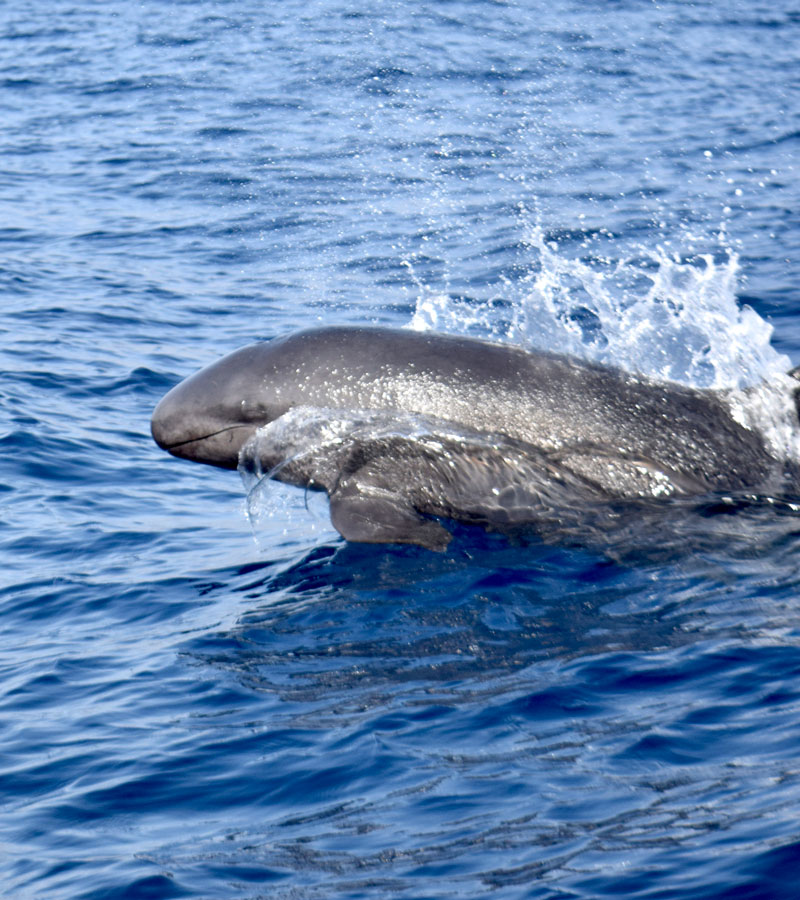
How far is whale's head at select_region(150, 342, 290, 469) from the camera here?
10922 millimetres

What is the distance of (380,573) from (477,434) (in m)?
1.35

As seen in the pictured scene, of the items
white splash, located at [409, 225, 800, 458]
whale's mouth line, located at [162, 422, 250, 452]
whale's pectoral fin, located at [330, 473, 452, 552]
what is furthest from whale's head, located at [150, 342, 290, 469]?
white splash, located at [409, 225, 800, 458]

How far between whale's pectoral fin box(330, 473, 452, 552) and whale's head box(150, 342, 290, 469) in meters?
1.00

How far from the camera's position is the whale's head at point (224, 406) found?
10.9 metres

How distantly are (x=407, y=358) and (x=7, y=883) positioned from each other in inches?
212

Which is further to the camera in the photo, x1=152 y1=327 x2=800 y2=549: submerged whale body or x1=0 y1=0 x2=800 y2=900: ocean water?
x1=152 y1=327 x2=800 y2=549: submerged whale body

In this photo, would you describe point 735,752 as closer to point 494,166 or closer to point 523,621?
point 523,621

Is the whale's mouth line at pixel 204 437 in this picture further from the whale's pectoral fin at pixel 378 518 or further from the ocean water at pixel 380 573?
the whale's pectoral fin at pixel 378 518

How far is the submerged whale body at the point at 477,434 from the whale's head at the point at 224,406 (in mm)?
25

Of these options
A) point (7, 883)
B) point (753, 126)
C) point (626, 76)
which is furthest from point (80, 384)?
point (626, 76)

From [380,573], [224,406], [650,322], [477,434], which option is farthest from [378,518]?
[650,322]

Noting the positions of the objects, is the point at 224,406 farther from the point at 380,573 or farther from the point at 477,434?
the point at 477,434

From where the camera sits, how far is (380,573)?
33.8ft

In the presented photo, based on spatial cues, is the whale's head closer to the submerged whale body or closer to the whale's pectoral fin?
the submerged whale body
